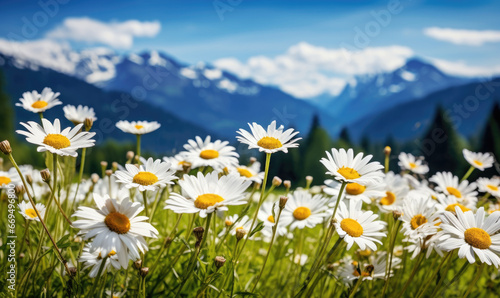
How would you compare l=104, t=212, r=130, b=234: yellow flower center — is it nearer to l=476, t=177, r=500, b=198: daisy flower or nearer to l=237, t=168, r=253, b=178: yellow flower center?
l=237, t=168, r=253, b=178: yellow flower center

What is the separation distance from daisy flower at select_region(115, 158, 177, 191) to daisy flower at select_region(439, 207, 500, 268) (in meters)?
1.01

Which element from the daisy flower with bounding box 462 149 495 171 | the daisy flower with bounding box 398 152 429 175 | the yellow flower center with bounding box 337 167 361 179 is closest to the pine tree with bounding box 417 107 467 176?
the daisy flower with bounding box 398 152 429 175

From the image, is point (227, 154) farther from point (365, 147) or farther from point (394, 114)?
point (394, 114)

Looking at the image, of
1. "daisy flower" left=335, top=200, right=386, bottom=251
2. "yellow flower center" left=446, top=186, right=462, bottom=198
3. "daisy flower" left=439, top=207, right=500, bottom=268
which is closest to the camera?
"daisy flower" left=439, top=207, right=500, bottom=268

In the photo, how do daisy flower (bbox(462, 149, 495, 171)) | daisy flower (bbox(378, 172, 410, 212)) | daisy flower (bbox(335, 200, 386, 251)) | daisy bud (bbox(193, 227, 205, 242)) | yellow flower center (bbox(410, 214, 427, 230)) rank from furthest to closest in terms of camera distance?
daisy flower (bbox(462, 149, 495, 171)) < daisy flower (bbox(378, 172, 410, 212)) < yellow flower center (bbox(410, 214, 427, 230)) < daisy flower (bbox(335, 200, 386, 251)) < daisy bud (bbox(193, 227, 205, 242))

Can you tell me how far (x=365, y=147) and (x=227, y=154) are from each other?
1793 inches

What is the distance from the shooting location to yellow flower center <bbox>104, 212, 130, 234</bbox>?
112 cm

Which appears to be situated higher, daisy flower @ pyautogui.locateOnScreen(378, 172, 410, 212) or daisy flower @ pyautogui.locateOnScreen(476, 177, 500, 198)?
daisy flower @ pyautogui.locateOnScreen(476, 177, 500, 198)

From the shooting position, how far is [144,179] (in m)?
1.28

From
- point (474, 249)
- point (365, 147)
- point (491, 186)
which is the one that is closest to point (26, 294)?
point (474, 249)

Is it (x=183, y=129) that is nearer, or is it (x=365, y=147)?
(x=365, y=147)

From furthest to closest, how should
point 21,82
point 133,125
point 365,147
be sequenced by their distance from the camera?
1. point 21,82
2. point 365,147
3. point 133,125

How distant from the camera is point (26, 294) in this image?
1666 mm

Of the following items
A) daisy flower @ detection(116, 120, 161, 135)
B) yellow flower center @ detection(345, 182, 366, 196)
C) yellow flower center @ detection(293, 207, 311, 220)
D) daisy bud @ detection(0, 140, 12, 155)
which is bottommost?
yellow flower center @ detection(293, 207, 311, 220)
